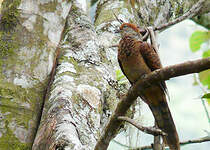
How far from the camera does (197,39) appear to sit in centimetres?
250

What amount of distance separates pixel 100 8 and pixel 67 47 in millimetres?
1056

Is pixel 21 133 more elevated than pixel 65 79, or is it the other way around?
pixel 65 79

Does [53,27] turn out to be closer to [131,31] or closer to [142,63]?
[131,31]

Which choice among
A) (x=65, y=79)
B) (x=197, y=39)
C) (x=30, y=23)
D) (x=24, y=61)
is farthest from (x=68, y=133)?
(x=197, y=39)

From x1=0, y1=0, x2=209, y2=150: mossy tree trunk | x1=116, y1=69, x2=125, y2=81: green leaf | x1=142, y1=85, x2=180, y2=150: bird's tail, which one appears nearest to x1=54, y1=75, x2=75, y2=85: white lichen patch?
x1=0, y1=0, x2=209, y2=150: mossy tree trunk

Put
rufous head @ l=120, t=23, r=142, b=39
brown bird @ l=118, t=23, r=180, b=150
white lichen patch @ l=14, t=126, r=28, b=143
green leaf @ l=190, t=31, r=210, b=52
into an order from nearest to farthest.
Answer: white lichen patch @ l=14, t=126, r=28, b=143, brown bird @ l=118, t=23, r=180, b=150, rufous head @ l=120, t=23, r=142, b=39, green leaf @ l=190, t=31, r=210, b=52

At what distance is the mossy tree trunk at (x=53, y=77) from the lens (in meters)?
1.77

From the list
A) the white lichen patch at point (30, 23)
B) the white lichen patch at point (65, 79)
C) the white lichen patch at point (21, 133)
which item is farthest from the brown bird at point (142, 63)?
the white lichen patch at point (21, 133)

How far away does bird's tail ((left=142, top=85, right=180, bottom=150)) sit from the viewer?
1694mm

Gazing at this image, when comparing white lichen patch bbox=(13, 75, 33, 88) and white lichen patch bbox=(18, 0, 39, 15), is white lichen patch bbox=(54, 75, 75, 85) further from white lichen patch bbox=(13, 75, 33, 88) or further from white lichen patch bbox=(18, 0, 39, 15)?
white lichen patch bbox=(18, 0, 39, 15)

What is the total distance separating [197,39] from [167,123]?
97 centimetres

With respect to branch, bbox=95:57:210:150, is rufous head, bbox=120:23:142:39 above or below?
above

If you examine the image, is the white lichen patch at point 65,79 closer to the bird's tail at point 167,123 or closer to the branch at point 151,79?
the bird's tail at point 167,123

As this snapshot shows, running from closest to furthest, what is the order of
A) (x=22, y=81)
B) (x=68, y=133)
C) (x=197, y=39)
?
1. (x=68, y=133)
2. (x=22, y=81)
3. (x=197, y=39)
